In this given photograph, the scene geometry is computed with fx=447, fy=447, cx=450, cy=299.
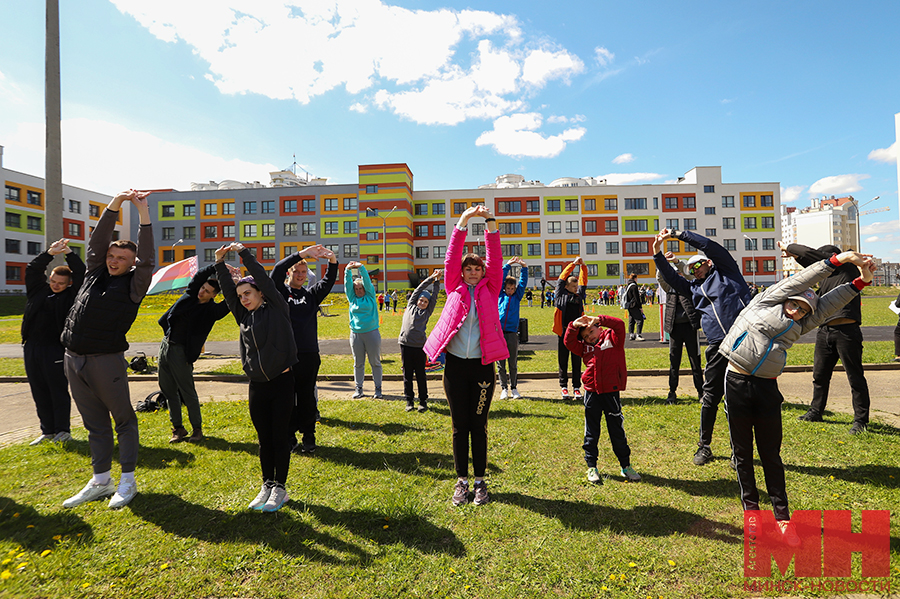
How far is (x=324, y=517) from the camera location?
3.91 metres

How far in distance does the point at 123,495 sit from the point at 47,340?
312cm

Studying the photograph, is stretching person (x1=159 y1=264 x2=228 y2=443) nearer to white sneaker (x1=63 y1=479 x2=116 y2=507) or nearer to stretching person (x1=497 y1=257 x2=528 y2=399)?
white sneaker (x1=63 y1=479 x2=116 y2=507)

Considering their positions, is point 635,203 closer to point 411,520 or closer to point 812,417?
point 812,417

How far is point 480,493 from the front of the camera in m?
4.12

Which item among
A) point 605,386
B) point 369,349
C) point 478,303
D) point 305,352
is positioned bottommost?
point 605,386

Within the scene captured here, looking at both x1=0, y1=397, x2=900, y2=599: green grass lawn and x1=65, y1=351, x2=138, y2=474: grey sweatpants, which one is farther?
x1=65, y1=351, x2=138, y2=474: grey sweatpants

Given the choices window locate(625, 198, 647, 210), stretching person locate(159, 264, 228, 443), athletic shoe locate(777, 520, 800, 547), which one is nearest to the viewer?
athletic shoe locate(777, 520, 800, 547)

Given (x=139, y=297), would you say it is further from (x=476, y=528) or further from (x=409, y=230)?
(x=409, y=230)

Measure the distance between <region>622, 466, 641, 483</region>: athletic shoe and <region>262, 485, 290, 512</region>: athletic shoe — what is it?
3363 millimetres

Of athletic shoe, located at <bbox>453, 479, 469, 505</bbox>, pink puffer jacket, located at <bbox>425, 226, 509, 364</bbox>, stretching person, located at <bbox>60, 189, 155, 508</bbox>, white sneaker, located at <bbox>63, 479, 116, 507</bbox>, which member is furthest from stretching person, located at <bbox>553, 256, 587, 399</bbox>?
white sneaker, located at <bbox>63, 479, 116, 507</bbox>

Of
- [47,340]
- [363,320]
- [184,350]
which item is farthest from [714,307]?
[47,340]

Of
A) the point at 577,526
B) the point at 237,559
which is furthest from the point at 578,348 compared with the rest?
the point at 237,559

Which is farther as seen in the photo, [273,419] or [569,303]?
[569,303]

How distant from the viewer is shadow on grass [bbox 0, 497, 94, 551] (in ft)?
11.6
